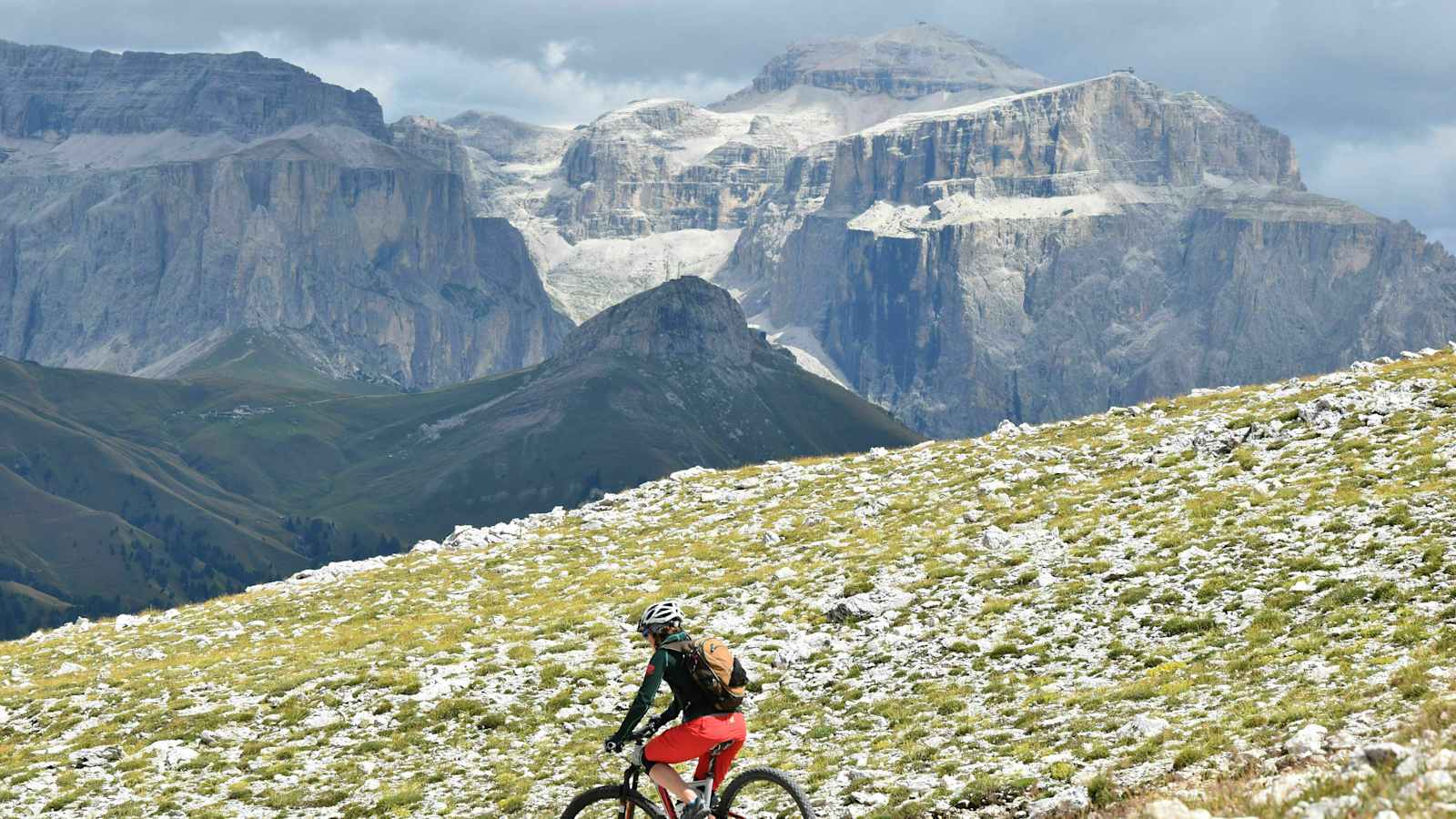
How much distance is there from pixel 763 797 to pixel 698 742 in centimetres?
163

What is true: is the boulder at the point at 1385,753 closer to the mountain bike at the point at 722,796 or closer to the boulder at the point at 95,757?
the mountain bike at the point at 722,796

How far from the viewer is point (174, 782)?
93.5ft

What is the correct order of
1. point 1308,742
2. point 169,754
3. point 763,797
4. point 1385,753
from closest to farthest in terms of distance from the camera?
point 1385,753, point 1308,742, point 763,797, point 169,754

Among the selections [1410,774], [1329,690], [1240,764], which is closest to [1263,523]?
[1329,690]

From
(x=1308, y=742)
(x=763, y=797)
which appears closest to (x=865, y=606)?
(x=763, y=797)

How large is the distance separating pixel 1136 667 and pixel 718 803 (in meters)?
11.2

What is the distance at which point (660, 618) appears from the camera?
1956 cm

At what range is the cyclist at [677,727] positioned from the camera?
63.1 feet

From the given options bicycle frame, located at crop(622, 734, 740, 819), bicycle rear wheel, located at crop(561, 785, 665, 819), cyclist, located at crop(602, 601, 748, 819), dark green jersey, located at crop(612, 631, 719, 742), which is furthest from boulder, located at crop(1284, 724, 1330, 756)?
bicycle rear wheel, located at crop(561, 785, 665, 819)

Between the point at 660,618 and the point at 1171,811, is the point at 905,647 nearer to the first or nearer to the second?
the point at 660,618

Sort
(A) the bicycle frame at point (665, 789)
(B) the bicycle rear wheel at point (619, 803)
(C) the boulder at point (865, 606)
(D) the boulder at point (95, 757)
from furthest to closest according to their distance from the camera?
(C) the boulder at point (865, 606)
(D) the boulder at point (95, 757)
(B) the bicycle rear wheel at point (619, 803)
(A) the bicycle frame at point (665, 789)

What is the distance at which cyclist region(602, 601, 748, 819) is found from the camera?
19219 mm

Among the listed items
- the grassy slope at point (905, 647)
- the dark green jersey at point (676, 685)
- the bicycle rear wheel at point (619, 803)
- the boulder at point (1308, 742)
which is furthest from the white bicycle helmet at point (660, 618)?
the boulder at point (1308, 742)

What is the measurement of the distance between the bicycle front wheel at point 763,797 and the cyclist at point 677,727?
32 cm
